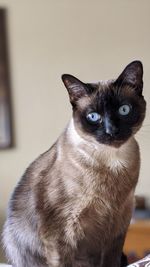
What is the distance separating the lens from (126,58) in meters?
2.42

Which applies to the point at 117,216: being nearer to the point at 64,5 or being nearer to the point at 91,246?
the point at 91,246

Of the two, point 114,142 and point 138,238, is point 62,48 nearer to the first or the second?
point 138,238

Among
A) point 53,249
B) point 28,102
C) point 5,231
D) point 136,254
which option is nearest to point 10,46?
point 28,102

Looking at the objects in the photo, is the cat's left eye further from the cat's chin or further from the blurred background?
the blurred background

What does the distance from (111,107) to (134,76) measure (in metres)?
0.09

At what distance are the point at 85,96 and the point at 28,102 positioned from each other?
61.1 inches

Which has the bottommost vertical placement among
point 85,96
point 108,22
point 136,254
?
point 136,254

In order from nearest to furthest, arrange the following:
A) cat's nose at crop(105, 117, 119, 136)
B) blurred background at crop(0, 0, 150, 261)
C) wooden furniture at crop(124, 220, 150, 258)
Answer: cat's nose at crop(105, 117, 119, 136) < wooden furniture at crop(124, 220, 150, 258) < blurred background at crop(0, 0, 150, 261)

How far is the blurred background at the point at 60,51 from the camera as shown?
241 cm

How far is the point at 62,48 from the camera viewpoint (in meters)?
2.44

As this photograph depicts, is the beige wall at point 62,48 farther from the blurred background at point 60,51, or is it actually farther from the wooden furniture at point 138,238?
the wooden furniture at point 138,238

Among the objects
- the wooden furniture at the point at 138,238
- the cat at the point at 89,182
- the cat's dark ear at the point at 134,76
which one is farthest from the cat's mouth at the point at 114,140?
the wooden furniture at the point at 138,238

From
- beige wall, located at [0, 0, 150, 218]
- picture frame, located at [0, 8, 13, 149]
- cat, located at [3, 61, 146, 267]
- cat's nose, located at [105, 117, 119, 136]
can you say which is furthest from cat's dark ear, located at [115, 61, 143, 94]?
picture frame, located at [0, 8, 13, 149]

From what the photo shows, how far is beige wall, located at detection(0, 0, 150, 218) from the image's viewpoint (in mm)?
2406
